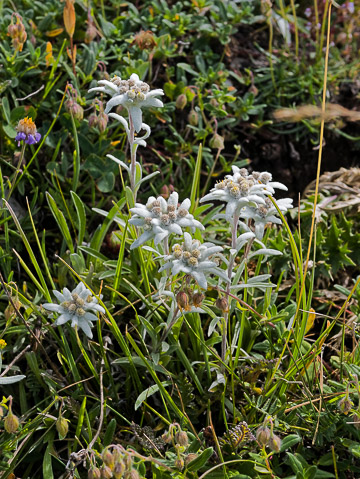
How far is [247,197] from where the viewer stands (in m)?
1.73

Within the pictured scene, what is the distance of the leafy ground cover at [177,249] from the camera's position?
1.80m

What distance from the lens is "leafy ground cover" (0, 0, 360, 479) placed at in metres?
1.80

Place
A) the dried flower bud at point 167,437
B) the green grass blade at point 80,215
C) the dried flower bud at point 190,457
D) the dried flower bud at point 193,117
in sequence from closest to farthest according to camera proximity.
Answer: the dried flower bud at point 167,437, the dried flower bud at point 190,457, the green grass blade at point 80,215, the dried flower bud at point 193,117

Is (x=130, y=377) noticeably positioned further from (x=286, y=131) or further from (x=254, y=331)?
(x=286, y=131)

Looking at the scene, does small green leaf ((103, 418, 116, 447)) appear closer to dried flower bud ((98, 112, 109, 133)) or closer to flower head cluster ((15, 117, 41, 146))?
flower head cluster ((15, 117, 41, 146))

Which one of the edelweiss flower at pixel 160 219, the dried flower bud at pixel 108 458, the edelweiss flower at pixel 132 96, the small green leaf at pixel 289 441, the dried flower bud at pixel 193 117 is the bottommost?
the small green leaf at pixel 289 441

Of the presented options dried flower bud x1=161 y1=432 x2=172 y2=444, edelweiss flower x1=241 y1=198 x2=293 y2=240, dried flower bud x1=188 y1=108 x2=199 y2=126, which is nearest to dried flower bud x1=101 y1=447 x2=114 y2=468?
dried flower bud x1=161 y1=432 x2=172 y2=444

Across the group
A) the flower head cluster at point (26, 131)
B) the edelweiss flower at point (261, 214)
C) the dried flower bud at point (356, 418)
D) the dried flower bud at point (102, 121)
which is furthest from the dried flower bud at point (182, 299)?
the dried flower bud at point (102, 121)

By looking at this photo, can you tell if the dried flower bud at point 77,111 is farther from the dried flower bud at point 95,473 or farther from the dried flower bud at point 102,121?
the dried flower bud at point 95,473

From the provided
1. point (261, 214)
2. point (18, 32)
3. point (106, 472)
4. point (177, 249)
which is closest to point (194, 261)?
point (177, 249)

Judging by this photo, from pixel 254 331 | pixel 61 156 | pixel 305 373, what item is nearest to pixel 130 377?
pixel 254 331

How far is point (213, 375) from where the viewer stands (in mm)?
2055

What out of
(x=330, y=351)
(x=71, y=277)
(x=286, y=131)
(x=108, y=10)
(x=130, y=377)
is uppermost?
(x=108, y=10)

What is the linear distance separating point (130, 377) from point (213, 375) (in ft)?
1.02
